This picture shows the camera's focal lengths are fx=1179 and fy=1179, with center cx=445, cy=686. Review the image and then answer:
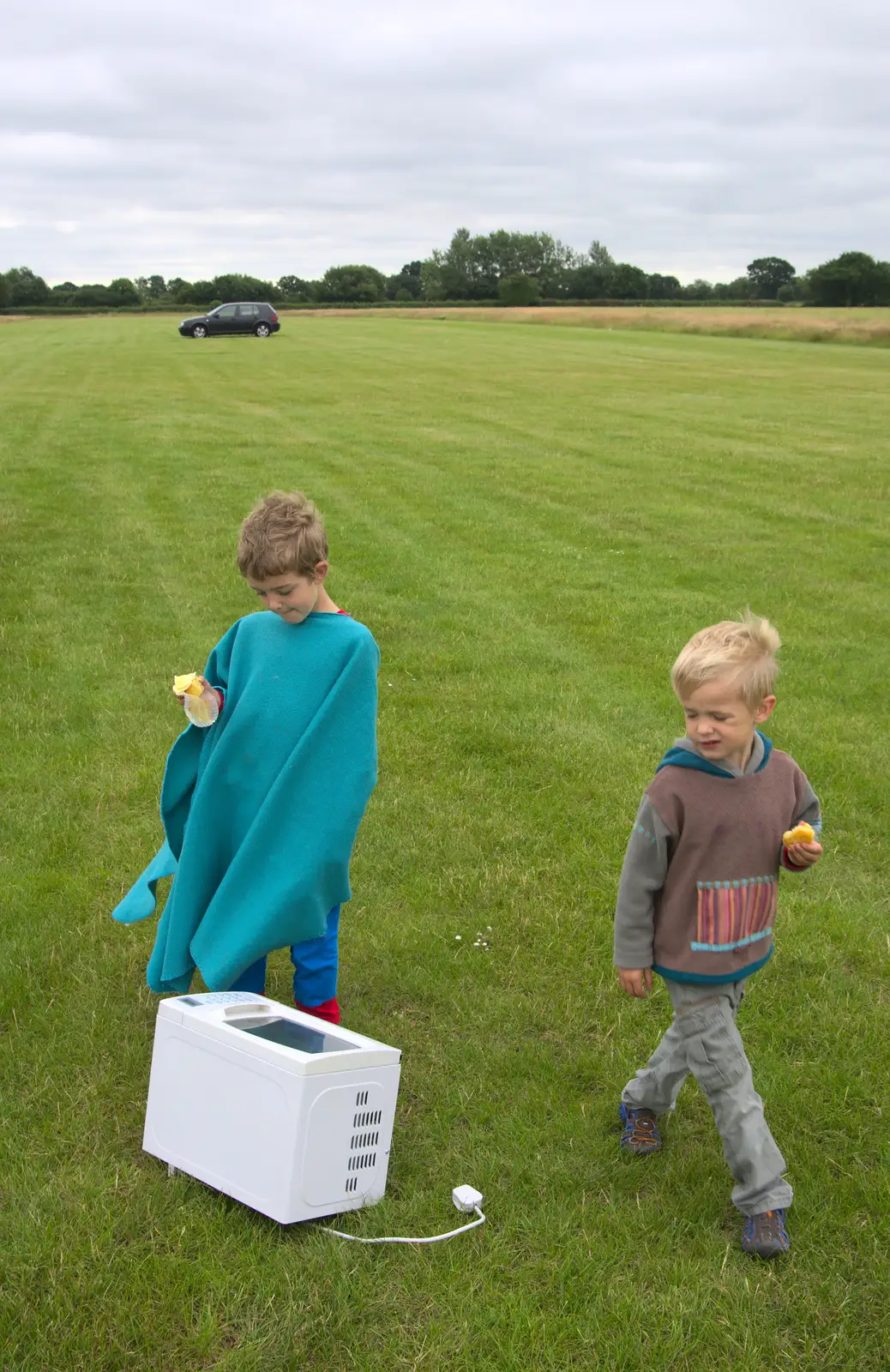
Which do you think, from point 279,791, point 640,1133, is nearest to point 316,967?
point 279,791

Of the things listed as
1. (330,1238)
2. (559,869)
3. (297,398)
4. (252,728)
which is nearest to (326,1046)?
(330,1238)

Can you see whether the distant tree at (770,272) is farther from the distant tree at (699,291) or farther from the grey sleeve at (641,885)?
the grey sleeve at (641,885)

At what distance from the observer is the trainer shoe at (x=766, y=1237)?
10.1 ft

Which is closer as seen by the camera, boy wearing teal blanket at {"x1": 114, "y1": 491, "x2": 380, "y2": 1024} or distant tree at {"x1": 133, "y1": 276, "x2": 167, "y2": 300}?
boy wearing teal blanket at {"x1": 114, "y1": 491, "x2": 380, "y2": 1024}

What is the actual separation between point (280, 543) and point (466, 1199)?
6.18 feet

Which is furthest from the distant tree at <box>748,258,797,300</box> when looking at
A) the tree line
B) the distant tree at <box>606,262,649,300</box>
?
the distant tree at <box>606,262,649,300</box>

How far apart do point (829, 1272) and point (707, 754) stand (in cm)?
138

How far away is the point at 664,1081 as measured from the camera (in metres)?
3.40

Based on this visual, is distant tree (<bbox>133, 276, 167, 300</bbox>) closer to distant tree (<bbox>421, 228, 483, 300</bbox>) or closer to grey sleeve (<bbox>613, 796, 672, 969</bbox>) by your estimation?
distant tree (<bbox>421, 228, 483, 300</bbox>)

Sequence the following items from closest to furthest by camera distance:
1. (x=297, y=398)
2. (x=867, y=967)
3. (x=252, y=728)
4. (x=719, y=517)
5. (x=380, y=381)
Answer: (x=252, y=728) → (x=867, y=967) → (x=719, y=517) → (x=297, y=398) → (x=380, y=381)

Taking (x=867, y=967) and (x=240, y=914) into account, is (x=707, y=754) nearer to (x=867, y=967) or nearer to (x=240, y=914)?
(x=240, y=914)

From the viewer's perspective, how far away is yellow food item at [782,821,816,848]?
294 centimetres

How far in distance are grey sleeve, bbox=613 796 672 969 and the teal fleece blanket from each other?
850 millimetres

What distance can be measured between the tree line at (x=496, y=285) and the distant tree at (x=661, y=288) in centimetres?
11
